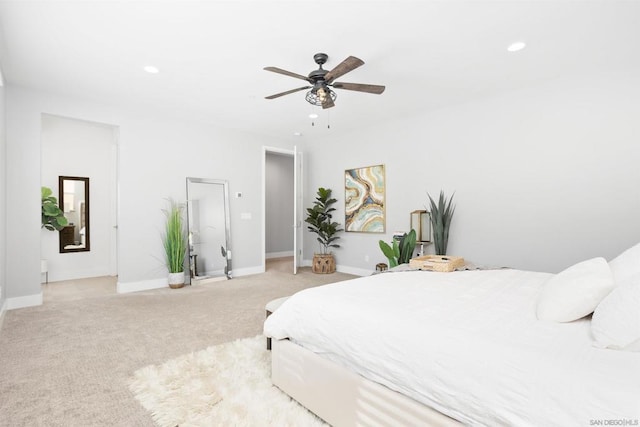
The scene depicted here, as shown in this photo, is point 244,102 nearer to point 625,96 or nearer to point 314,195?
point 314,195

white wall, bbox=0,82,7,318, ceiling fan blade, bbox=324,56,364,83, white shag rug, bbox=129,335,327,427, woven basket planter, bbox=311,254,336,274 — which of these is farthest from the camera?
woven basket planter, bbox=311,254,336,274

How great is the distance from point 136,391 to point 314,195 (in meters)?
4.72

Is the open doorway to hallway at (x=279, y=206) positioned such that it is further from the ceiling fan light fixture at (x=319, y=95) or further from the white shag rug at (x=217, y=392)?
the white shag rug at (x=217, y=392)

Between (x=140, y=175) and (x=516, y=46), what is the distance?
4.63 metres

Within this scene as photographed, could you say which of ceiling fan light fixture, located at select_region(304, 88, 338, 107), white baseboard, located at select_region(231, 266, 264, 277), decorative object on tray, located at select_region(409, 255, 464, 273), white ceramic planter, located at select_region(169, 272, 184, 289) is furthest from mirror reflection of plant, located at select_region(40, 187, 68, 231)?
decorative object on tray, located at select_region(409, 255, 464, 273)

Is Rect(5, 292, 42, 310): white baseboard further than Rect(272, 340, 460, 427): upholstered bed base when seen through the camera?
Yes

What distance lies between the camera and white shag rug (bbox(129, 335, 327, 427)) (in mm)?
1654

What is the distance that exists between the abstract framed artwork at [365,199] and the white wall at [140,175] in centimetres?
158

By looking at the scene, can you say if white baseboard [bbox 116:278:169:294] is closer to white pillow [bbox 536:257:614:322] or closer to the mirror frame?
the mirror frame

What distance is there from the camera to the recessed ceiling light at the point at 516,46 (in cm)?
268

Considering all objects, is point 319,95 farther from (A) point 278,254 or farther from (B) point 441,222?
(A) point 278,254


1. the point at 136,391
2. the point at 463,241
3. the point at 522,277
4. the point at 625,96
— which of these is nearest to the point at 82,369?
the point at 136,391

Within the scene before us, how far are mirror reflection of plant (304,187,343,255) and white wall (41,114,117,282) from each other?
344 cm

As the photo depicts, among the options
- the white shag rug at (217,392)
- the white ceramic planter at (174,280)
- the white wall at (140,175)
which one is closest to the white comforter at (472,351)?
the white shag rug at (217,392)
